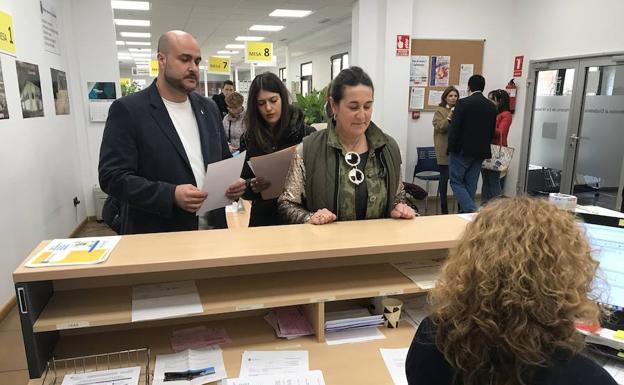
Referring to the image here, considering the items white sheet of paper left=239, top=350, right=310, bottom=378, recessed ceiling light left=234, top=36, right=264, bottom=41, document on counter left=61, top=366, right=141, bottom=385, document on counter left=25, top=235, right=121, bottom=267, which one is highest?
recessed ceiling light left=234, top=36, right=264, bottom=41

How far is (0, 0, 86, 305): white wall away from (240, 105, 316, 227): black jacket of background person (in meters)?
1.85

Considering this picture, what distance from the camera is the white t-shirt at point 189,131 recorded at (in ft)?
6.42

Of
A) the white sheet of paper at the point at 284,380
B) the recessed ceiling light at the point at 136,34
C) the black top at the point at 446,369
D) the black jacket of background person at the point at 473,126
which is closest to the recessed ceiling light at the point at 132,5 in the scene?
the recessed ceiling light at the point at 136,34

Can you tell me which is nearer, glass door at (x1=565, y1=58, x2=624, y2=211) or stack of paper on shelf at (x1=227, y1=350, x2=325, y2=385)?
stack of paper on shelf at (x1=227, y1=350, x2=325, y2=385)

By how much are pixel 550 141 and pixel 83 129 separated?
5.53 metres

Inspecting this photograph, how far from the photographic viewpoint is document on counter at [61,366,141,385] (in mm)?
1218

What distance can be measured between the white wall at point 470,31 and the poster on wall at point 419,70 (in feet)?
0.68

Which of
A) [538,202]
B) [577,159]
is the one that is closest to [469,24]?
[577,159]

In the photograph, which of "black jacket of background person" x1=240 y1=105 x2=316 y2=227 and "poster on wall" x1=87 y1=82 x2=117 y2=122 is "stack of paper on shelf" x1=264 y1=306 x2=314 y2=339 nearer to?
"black jacket of background person" x1=240 y1=105 x2=316 y2=227

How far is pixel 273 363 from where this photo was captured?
1.35 meters

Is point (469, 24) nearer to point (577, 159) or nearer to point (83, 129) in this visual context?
point (577, 159)

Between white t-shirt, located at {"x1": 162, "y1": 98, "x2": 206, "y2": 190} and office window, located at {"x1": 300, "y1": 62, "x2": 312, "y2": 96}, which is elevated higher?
office window, located at {"x1": 300, "y1": 62, "x2": 312, "y2": 96}

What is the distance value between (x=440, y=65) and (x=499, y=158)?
1.49 meters

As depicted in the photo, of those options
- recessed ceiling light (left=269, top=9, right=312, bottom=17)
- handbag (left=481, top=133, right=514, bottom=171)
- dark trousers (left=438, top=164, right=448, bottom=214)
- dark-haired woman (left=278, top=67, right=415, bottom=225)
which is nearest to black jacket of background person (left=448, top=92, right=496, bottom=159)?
handbag (left=481, top=133, right=514, bottom=171)
